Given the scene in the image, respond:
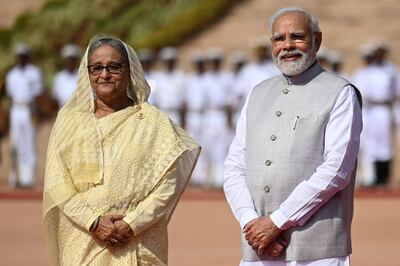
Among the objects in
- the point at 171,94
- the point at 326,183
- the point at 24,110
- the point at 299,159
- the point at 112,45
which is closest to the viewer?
the point at 326,183

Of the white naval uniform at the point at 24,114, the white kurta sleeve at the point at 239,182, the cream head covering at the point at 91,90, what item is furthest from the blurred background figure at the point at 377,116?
the white kurta sleeve at the point at 239,182

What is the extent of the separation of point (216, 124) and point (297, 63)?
1429cm

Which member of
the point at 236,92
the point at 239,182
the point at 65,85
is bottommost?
the point at 236,92

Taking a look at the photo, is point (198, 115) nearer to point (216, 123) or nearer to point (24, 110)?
point (216, 123)

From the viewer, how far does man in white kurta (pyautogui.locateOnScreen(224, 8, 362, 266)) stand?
7113mm

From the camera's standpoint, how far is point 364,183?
20.6 meters

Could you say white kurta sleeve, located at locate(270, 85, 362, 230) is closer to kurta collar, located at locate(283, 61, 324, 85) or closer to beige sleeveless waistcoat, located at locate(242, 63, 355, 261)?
beige sleeveless waistcoat, located at locate(242, 63, 355, 261)

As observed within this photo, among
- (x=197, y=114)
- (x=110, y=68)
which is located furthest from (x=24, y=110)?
(x=110, y=68)

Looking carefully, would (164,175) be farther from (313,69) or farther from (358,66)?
(358,66)

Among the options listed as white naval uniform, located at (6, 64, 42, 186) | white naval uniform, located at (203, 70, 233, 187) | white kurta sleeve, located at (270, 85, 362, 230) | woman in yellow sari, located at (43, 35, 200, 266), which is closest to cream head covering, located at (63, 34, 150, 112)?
woman in yellow sari, located at (43, 35, 200, 266)

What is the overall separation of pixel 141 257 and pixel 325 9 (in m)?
19.8

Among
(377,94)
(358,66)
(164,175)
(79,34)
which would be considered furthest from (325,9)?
(164,175)

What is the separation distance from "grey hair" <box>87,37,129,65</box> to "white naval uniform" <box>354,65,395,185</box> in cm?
1293

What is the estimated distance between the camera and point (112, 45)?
7.57m
